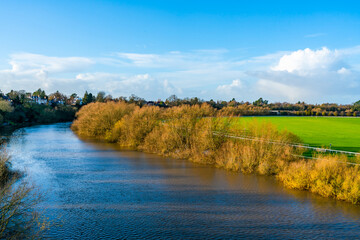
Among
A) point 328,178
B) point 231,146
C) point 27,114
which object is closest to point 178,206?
point 328,178

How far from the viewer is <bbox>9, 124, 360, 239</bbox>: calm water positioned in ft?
47.2

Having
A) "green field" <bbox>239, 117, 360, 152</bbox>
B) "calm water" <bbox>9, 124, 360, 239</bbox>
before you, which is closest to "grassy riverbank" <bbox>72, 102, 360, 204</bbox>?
"calm water" <bbox>9, 124, 360, 239</bbox>

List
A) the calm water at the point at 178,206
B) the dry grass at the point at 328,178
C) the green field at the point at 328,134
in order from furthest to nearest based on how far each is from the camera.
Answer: the green field at the point at 328,134 < the dry grass at the point at 328,178 < the calm water at the point at 178,206

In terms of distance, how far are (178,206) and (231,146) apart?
1175cm

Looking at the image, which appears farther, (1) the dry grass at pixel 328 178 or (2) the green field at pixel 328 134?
(2) the green field at pixel 328 134

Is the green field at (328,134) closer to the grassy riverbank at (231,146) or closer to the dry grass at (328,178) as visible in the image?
the grassy riverbank at (231,146)

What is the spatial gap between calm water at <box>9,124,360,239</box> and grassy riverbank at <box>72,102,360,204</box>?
1.14 m

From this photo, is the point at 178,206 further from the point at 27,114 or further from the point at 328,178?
the point at 27,114

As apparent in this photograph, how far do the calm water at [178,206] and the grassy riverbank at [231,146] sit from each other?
44.9 inches

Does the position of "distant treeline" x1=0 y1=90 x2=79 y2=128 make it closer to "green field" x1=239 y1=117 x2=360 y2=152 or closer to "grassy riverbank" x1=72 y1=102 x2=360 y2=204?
"grassy riverbank" x1=72 y1=102 x2=360 y2=204

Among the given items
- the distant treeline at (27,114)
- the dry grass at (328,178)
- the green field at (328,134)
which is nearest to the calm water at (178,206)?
the dry grass at (328,178)

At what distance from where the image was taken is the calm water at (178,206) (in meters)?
14.4

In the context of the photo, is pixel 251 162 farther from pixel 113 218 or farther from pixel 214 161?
pixel 113 218

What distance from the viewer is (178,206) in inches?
696
